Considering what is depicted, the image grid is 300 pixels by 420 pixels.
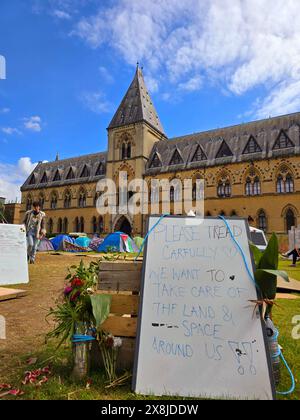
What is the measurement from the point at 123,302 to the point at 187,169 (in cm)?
3042

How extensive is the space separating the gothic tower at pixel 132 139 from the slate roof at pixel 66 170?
4.73m

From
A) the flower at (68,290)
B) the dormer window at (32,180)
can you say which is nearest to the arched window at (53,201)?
the dormer window at (32,180)

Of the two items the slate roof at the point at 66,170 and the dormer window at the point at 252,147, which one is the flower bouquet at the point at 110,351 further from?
the slate roof at the point at 66,170

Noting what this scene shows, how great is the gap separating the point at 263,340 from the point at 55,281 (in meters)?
6.07

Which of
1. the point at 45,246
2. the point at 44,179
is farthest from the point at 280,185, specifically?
the point at 44,179

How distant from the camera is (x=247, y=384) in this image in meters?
2.15

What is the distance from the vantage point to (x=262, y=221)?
90.2 feet

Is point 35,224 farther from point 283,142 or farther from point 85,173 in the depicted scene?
point 85,173

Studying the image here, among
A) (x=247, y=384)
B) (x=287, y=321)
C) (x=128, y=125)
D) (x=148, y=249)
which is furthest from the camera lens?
(x=128, y=125)

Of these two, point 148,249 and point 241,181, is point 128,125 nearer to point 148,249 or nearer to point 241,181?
point 241,181

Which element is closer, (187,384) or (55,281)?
(187,384)

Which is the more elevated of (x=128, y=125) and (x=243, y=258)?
(x=128, y=125)
